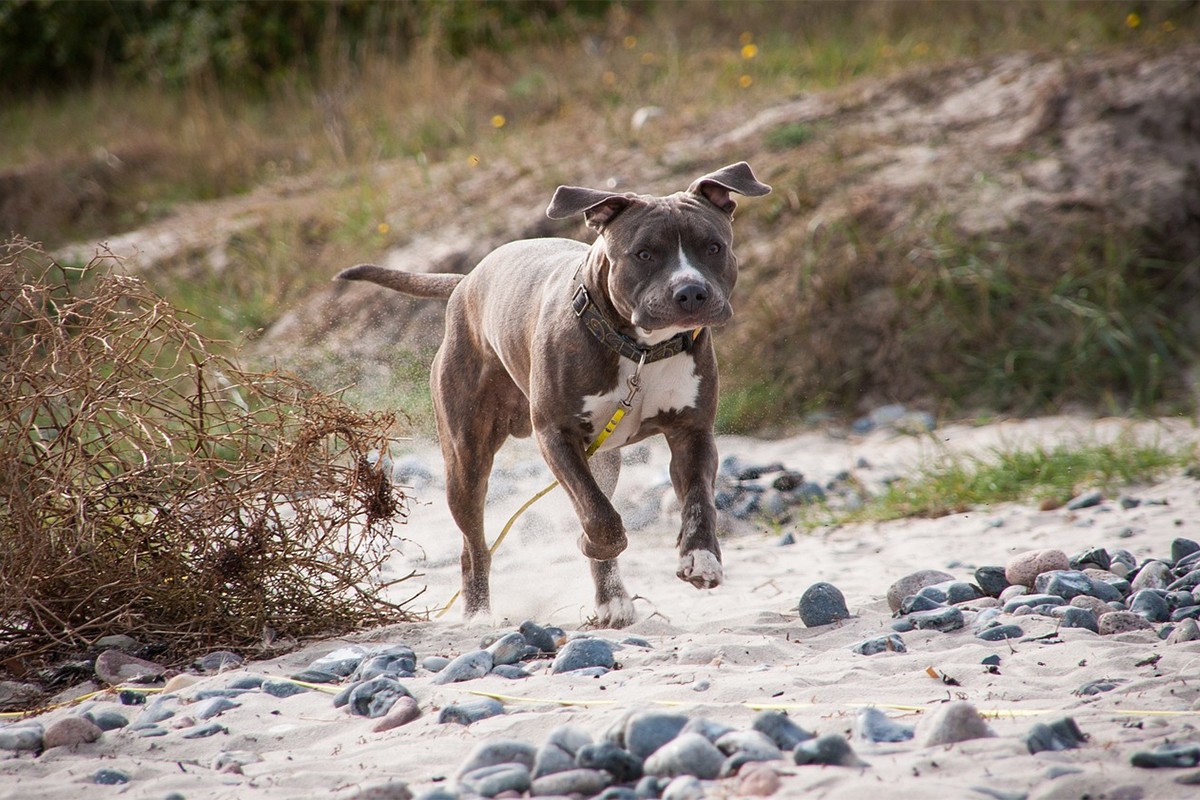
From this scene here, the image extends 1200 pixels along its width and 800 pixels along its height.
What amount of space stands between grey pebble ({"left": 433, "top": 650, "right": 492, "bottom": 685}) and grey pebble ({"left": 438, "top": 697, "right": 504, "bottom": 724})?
1.25 ft

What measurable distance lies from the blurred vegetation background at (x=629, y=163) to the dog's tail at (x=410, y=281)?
112 centimetres

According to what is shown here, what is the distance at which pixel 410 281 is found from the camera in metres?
5.92

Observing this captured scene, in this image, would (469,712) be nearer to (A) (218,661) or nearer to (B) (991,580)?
(A) (218,661)

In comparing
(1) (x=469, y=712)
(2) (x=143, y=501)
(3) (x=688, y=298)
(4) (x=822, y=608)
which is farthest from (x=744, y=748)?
(2) (x=143, y=501)

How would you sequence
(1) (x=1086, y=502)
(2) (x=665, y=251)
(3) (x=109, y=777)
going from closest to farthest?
(3) (x=109, y=777) < (2) (x=665, y=251) < (1) (x=1086, y=502)

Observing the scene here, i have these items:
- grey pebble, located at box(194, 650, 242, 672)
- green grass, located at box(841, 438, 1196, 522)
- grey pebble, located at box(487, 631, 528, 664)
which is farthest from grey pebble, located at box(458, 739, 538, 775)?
green grass, located at box(841, 438, 1196, 522)

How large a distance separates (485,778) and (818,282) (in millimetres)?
6651

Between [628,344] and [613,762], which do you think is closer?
[613,762]

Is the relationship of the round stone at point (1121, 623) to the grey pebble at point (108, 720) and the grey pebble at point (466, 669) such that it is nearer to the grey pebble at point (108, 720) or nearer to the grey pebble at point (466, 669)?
the grey pebble at point (466, 669)

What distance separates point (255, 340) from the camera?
1007 centimetres

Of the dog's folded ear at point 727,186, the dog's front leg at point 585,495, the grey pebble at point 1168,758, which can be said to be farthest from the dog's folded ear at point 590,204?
the grey pebble at point 1168,758

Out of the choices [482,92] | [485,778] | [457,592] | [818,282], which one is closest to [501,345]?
[457,592]

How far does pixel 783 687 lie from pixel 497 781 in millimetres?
1057

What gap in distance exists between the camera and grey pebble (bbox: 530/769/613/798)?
2.88 meters
